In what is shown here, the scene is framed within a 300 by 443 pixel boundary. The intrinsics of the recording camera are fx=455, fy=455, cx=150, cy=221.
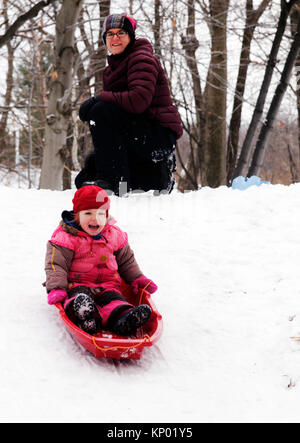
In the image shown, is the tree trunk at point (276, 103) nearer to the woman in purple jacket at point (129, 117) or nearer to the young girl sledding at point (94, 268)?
the woman in purple jacket at point (129, 117)

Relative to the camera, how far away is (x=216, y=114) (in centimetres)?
A: 731

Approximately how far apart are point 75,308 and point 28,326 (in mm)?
291

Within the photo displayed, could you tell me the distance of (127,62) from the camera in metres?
3.80

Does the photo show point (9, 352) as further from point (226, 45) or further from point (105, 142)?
point (226, 45)

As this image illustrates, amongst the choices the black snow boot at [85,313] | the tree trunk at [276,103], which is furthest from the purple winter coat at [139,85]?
the tree trunk at [276,103]

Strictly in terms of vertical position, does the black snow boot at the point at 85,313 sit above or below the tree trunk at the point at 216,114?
below

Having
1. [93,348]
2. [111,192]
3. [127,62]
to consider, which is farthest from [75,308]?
[127,62]

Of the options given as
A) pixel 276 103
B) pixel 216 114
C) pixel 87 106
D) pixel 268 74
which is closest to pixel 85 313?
pixel 87 106

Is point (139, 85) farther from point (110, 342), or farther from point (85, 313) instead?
point (110, 342)

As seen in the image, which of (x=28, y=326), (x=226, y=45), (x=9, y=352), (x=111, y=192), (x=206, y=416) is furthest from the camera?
(x=226, y=45)

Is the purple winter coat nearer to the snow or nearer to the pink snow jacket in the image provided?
the snow

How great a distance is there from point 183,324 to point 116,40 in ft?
7.93

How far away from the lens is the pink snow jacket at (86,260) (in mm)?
2357

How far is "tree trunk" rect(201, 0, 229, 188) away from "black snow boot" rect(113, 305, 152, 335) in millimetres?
5378
